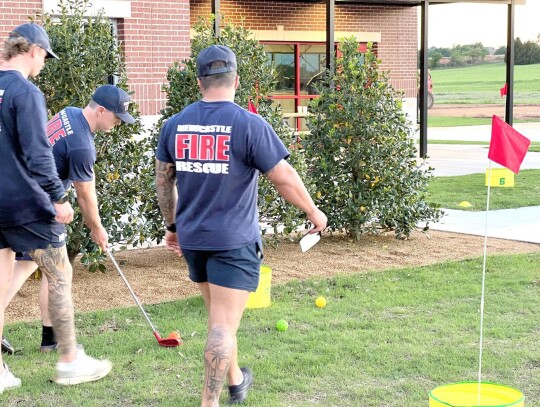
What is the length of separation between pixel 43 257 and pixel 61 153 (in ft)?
2.18

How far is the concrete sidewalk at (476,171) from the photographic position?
33.2ft

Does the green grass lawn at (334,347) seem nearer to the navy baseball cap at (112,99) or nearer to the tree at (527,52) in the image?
the navy baseball cap at (112,99)

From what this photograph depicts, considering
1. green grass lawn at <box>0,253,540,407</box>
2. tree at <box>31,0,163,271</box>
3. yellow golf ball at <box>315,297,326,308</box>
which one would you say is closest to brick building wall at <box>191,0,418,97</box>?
tree at <box>31,0,163,271</box>

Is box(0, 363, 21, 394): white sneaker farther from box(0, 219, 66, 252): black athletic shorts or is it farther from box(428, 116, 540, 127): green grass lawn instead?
box(428, 116, 540, 127): green grass lawn

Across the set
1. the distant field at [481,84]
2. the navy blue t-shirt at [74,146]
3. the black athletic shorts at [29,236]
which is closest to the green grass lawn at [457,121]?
the distant field at [481,84]

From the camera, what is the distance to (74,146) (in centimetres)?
522

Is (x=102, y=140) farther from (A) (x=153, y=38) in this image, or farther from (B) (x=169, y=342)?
(A) (x=153, y=38)

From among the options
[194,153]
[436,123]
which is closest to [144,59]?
[194,153]

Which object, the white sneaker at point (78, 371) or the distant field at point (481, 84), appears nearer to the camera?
the white sneaker at point (78, 371)

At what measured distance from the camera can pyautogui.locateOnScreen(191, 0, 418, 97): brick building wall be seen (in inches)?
780

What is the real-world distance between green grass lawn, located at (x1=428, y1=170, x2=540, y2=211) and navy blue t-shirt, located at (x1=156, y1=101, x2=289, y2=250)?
737 centimetres

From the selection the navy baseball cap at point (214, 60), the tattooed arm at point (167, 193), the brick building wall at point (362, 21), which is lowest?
the tattooed arm at point (167, 193)

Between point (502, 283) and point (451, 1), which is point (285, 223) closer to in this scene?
point (502, 283)

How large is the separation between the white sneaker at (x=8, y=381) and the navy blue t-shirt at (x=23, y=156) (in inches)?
35.7
